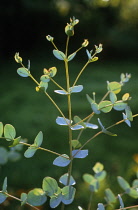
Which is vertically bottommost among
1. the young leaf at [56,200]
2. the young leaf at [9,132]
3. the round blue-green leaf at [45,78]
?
the young leaf at [56,200]

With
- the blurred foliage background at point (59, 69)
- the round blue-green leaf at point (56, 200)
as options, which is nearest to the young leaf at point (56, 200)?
the round blue-green leaf at point (56, 200)

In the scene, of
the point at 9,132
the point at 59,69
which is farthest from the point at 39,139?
the point at 59,69

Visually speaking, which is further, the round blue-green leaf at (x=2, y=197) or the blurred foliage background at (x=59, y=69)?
the blurred foliage background at (x=59, y=69)

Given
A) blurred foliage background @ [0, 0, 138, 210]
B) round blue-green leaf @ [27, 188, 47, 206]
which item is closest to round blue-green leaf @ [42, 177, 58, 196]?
round blue-green leaf @ [27, 188, 47, 206]

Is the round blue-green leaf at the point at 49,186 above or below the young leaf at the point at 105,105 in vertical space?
below

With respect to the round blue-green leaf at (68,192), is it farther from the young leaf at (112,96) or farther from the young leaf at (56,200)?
→ the young leaf at (112,96)

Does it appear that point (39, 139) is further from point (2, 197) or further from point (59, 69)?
point (59, 69)

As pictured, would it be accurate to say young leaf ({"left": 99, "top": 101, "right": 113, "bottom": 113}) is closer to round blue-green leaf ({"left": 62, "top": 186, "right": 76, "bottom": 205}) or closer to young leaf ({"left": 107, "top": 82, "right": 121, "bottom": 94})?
young leaf ({"left": 107, "top": 82, "right": 121, "bottom": 94})

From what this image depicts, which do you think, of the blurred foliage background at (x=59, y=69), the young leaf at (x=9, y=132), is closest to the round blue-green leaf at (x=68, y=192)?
the young leaf at (x=9, y=132)
